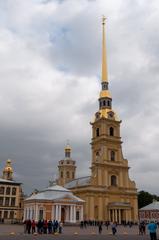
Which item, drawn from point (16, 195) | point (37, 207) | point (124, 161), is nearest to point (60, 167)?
point (16, 195)

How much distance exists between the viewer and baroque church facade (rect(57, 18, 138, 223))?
70125 millimetres

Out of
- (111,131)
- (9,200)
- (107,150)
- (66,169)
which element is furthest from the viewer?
(66,169)

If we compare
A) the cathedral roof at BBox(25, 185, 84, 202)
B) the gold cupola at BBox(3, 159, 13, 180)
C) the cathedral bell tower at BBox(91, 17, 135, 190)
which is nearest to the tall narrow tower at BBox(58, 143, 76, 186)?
the gold cupola at BBox(3, 159, 13, 180)

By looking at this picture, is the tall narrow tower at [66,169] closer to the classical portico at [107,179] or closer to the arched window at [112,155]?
the classical portico at [107,179]

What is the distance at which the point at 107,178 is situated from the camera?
7375 cm

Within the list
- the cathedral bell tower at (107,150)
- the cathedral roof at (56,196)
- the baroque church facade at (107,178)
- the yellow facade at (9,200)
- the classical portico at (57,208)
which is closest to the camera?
the classical portico at (57,208)

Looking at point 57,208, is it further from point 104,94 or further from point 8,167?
point 8,167

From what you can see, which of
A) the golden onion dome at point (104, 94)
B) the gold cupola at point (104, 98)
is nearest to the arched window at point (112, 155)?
the gold cupola at point (104, 98)

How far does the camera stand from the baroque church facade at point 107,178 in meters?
70.1

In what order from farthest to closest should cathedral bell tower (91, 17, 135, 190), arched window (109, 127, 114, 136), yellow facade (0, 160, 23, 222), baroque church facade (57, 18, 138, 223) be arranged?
1. yellow facade (0, 160, 23, 222)
2. arched window (109, 127, 114, 136)
3. cathedral bell tower (91, 17, 135, 190)
4. baroque church facade (57, 18, 138, 223)

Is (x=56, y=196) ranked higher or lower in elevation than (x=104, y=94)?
lower

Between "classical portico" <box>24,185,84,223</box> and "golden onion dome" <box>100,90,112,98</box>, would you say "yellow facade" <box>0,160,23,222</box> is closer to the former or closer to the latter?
"classical portico" <box>24,185,84,223</box>

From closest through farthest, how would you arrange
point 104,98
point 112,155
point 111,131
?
point 112,155 < point 111,131 < point 104,98

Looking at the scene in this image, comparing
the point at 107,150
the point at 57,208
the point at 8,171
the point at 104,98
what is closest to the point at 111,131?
the point at 107,150
